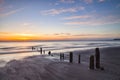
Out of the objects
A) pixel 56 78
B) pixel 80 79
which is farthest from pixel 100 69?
pixel 56 78

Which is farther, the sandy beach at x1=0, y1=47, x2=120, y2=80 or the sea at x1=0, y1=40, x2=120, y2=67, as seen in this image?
the sea at x1=0, y1=40, x2=120, y2=67

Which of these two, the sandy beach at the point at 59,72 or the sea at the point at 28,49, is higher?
the sandy beach at the point at 59,72

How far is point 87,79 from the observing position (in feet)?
32.9

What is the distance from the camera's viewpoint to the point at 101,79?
9.84m

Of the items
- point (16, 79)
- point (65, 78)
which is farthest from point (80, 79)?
point (16, 79)

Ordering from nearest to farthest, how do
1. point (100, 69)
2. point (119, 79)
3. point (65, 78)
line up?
point (119, 79) < point (65, 78) < point (100, 69)

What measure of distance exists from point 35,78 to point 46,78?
35.6 inches

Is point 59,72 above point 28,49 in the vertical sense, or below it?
above

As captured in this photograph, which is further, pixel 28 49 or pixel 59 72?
pixel 28 49

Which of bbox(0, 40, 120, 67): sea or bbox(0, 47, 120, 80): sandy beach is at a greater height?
bbox(0, 47, 120, 80): sandy beach

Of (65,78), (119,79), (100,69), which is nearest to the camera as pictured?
(119,79)

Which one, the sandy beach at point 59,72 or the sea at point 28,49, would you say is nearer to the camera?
the sandy beach at point 59,72

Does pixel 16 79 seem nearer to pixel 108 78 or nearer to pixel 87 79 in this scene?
pixel 87 79

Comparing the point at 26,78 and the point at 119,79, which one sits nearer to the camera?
the point at 119,79
